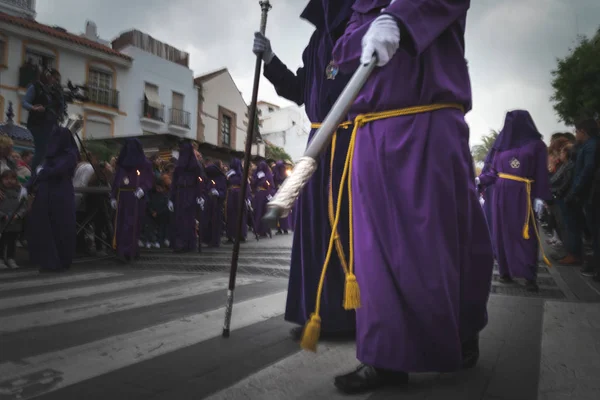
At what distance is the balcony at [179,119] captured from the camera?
25875 mm

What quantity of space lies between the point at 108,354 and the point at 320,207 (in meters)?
1.37

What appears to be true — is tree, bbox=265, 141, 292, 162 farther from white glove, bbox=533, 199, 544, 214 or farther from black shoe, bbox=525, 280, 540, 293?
black shoe, bbox=525, 280, 540, 293

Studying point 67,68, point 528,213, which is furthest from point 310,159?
point 67,68

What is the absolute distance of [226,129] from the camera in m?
30.6

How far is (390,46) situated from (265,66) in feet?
4.71

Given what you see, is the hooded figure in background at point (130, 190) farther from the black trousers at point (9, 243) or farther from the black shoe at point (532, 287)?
the black shoe at point (532, 287)

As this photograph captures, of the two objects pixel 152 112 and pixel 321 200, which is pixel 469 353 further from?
pixel 152 112

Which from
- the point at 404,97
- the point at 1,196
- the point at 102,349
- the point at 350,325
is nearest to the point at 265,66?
the point at 404,97

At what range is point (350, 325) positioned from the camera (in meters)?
2.52

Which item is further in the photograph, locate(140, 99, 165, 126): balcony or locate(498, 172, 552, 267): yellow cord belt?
locate(140, 99, 165, 126): balcony

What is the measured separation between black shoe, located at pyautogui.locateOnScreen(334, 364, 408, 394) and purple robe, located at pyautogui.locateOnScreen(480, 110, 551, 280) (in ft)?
10.6

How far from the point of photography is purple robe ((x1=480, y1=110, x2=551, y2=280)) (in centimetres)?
460

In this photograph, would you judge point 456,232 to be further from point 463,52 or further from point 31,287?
point 31,287

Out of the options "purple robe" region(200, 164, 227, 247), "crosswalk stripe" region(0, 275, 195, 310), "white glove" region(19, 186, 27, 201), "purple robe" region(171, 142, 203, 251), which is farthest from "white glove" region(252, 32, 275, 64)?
"purple robe" region(200, 164, 227, 247)
